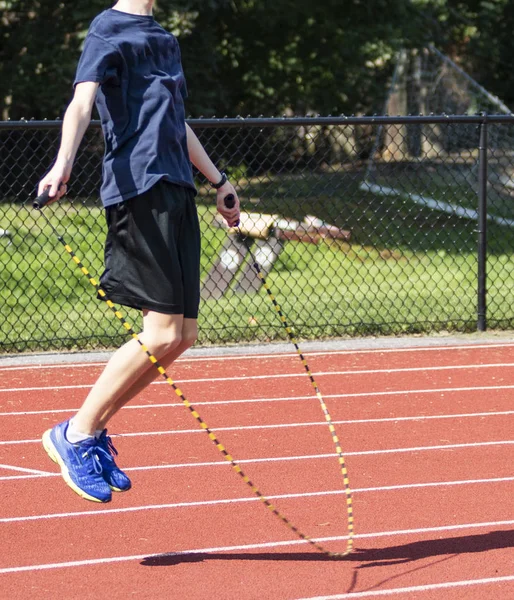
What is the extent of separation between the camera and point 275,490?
4668 mm

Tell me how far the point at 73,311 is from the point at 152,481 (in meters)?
4.99

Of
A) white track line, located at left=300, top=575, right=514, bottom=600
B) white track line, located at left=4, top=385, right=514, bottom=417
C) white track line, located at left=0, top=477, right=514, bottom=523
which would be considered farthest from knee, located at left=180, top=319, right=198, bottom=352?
white track line, located at left=4, top=385, right=514, bottom=417

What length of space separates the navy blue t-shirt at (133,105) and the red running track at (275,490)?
4.58 ft

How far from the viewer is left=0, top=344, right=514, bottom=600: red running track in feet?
11.9

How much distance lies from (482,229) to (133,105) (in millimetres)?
5455

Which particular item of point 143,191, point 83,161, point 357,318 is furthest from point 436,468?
point 83,161

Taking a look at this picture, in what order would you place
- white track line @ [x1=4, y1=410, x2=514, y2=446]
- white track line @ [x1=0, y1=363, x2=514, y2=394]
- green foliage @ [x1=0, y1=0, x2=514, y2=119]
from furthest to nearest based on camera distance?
1. green foliage @ [x1=0, y1=0, x2=514, y2=119]
2. white track line @ [x1=0, y1=363, x2=514, y2=394]
3. white track line @ [x1=4, y1=410, x2=514, y2=446]

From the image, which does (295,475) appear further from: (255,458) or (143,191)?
(143,191)

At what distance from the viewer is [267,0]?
68.4 feet

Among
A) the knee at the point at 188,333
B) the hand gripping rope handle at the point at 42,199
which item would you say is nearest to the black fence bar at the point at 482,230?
the knee at the point at 188,333

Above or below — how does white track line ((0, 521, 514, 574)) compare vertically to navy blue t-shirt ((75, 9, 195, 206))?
below

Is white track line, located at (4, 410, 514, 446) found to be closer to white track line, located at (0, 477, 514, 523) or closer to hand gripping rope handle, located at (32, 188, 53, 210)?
white track line, located at (0, 477, 514, 523)

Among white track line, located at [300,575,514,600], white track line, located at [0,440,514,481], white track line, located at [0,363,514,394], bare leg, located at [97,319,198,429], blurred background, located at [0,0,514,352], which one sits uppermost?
bare leg, located at [97,319,198,429]

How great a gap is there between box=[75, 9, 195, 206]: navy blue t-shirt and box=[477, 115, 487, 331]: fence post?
5162mm
